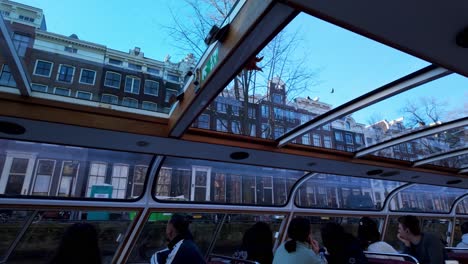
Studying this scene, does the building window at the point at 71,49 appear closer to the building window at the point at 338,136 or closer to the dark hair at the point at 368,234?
the building window at the point at 338,136

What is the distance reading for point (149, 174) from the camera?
4438mm

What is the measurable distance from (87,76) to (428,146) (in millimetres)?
5208

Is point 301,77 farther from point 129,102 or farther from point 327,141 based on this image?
point 129,102

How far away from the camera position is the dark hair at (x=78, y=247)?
193 centimetres

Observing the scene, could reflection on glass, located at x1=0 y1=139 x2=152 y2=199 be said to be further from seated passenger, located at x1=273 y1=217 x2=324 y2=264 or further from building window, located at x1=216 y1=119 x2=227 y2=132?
seated passenger, located at x1=273 y1=217 x2=324 y2=264

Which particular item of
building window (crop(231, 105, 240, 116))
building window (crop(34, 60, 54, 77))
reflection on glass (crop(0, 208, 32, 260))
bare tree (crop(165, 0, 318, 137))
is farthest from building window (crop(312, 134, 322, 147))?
reflection on glass (crop(0, 208, 32, 260))

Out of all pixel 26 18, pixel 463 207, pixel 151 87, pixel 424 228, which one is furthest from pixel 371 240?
pixel 463 207

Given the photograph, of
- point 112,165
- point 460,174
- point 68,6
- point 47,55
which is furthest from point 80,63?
point 460,174

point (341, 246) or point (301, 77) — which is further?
point (301, 77)

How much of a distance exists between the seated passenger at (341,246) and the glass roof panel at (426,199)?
5.52m

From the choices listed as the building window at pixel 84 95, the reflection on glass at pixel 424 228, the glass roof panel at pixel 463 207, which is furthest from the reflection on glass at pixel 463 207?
the building window at pixel 84 95

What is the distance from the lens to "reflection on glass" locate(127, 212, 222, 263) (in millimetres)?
4777

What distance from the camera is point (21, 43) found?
7.69 ft

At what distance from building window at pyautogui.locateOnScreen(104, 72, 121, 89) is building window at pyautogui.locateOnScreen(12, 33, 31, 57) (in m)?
0.70
